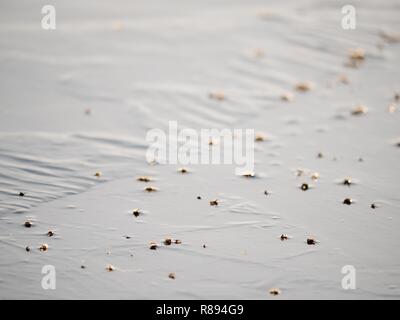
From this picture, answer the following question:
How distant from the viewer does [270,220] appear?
5059 millimetres

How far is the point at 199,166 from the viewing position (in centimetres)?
580

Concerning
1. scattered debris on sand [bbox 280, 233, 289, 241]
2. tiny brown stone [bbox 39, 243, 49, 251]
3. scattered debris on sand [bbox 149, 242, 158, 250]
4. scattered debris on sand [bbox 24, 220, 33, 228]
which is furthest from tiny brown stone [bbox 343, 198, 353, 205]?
scattered debris on sand [bbox 24, 220, 33, 228]

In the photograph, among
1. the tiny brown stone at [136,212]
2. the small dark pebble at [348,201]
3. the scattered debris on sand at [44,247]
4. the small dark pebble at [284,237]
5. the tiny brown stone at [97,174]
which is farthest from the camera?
the tiny brown stone at [97,174]

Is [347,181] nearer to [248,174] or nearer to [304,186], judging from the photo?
[304,186]

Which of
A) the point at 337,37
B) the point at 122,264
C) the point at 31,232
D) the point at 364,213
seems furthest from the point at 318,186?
the point at 337,37

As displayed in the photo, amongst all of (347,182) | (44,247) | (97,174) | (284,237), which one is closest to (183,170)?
(97,174)

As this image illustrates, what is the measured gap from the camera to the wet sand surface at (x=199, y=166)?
14.8ft

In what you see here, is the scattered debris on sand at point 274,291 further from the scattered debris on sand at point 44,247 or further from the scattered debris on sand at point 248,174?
the scattered debris on sand at point 44,247

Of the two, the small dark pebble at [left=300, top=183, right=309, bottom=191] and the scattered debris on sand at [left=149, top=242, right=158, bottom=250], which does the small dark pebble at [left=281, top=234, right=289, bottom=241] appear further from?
the scattered debris on sand at [left=149, top=242, right=158, bottom=250]

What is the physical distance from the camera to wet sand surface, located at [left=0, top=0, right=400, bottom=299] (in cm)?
A: 450

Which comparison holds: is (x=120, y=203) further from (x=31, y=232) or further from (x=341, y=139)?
(x=341, y=139)

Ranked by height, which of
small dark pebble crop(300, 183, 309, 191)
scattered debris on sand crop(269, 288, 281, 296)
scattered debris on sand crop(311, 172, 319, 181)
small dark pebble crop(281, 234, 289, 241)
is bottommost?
scattered debris on sand crop(269, 288, 281, 296)

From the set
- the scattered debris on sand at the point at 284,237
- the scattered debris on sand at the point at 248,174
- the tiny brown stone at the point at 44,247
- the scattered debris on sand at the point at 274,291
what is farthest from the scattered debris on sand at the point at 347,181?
the tiny brown stone at the point at 44,247

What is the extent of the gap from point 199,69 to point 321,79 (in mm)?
1407
